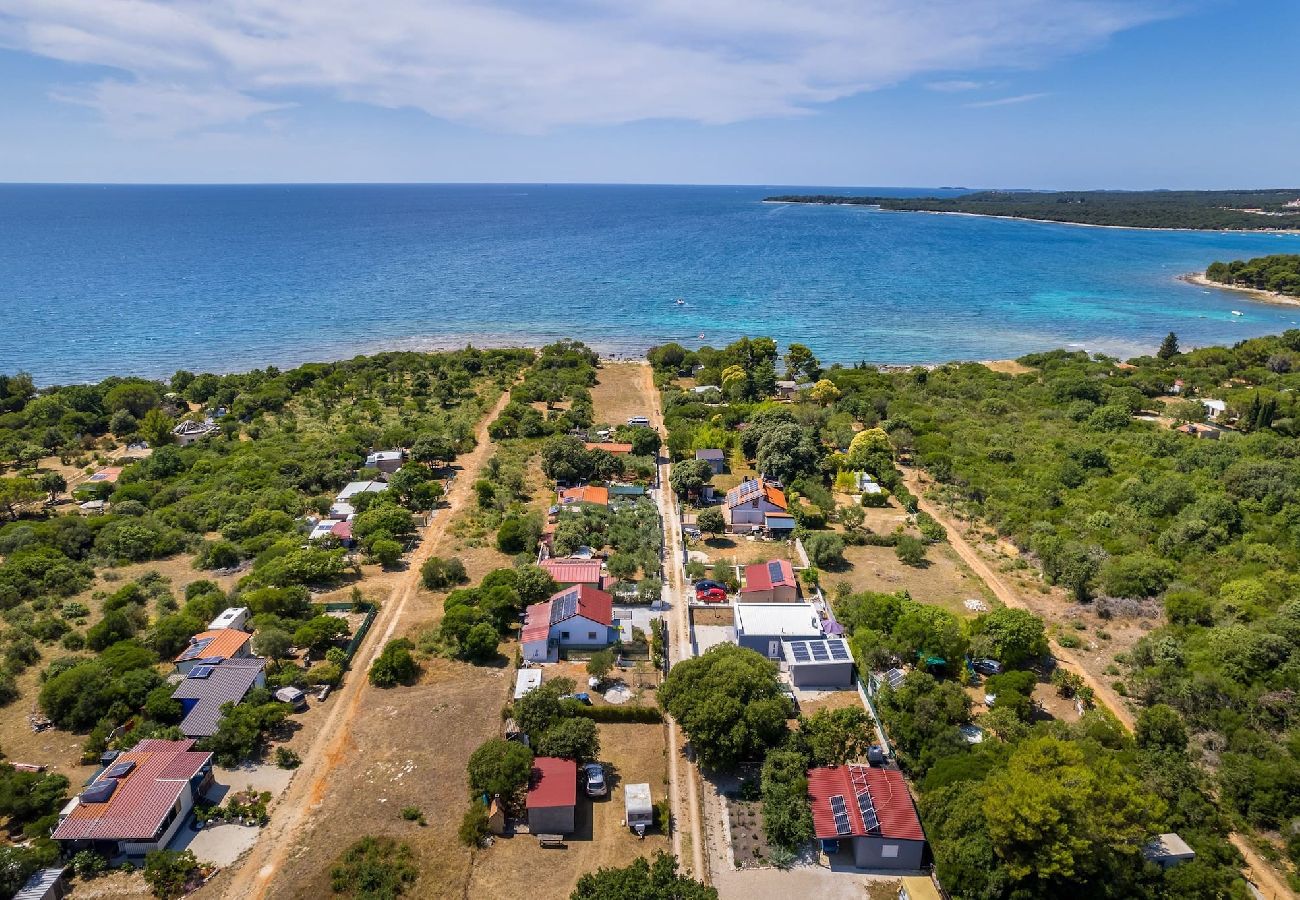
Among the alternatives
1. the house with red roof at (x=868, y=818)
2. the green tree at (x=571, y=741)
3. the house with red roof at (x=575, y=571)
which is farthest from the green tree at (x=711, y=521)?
the house with red roof at (x=868, y=818)

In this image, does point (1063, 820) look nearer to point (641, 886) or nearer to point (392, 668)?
point (641, 886)

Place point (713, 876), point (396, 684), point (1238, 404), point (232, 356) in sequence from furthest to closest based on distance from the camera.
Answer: point (232, 356)
point (1238, 404)
point (396, 684)
point (713, 876)

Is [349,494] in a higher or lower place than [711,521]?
lower

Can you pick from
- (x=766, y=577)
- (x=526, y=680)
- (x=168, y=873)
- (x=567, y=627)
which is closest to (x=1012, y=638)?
(x=766, y=577)

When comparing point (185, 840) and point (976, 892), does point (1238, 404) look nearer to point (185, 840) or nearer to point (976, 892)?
point (976, 892)

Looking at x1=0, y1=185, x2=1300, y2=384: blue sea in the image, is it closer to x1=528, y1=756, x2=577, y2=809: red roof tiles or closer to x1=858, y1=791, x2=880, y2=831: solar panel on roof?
x1=858, y1=791, x2=880, y2=831: solar panel on roof

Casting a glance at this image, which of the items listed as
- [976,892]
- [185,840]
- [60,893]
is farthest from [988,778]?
[60,893]

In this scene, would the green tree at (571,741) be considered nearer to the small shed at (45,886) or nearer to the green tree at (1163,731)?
the small shed at (45,886)

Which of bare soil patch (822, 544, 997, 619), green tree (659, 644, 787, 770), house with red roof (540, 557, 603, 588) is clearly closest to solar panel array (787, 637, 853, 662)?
green tree (659, 644, 787, 770)
